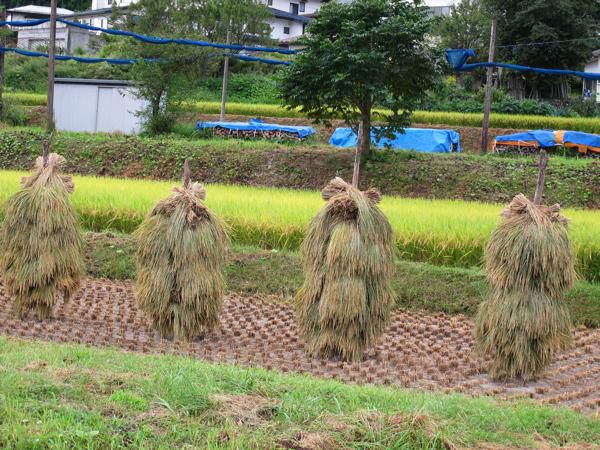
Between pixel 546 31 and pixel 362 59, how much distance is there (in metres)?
22.9

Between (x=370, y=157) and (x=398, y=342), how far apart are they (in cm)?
1282

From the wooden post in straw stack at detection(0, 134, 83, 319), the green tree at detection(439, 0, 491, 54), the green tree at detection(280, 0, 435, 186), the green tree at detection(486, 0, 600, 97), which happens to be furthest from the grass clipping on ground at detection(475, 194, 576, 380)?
the green tree at detection(439, 0, 491, 54)

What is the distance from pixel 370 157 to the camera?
22.3 metres

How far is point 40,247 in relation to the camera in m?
9.83

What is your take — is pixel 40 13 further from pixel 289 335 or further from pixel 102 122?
pixel 289 335

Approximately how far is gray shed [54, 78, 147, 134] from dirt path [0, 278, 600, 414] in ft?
70.5

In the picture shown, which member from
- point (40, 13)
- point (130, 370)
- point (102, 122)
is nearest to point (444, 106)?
point (102, 122)

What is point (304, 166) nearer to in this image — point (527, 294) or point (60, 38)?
point (527, 294)

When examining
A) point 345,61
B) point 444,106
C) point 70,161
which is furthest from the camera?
point 444,106

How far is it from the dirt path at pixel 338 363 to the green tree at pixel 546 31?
3108 centimetres

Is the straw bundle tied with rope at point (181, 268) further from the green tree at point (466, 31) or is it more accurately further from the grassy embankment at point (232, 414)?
the green tree at point (466, 31)

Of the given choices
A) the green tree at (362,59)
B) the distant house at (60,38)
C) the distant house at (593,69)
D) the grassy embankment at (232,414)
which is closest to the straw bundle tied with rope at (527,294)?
the grassy embankment at (232,414)

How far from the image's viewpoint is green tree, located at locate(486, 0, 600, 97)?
4031cm

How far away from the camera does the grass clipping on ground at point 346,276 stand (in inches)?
344
